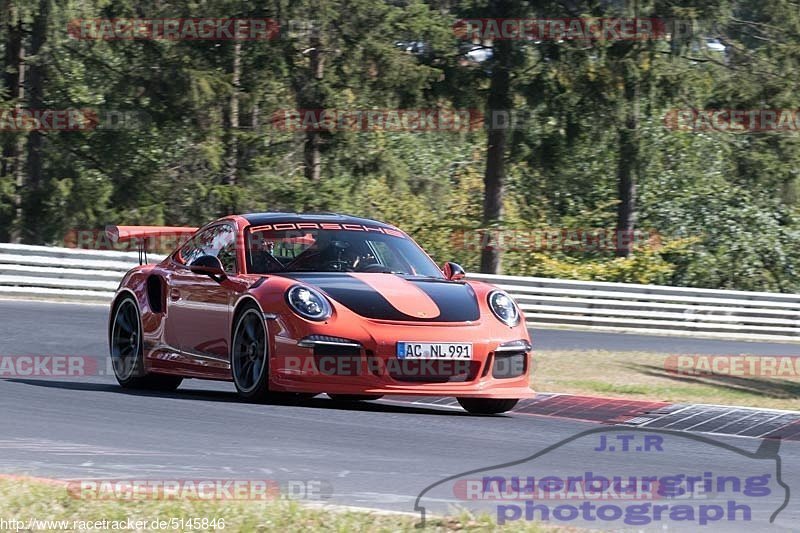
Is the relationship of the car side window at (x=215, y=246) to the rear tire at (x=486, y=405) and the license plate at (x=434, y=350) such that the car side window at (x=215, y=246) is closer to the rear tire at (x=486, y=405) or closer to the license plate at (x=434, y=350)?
the license plate at (x=434, y=350)

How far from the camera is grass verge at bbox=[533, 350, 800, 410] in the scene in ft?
39.5

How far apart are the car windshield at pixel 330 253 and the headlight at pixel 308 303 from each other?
0.73m

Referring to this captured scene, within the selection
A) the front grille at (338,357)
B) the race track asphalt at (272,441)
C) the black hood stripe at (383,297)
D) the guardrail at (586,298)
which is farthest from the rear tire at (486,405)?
the guardrail at (586,298)

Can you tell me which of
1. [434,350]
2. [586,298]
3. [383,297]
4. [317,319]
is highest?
[383,297]

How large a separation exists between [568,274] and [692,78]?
15.9ft

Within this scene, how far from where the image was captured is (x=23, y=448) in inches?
276

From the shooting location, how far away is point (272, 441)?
7.29 m

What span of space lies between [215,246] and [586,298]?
44.2 ft

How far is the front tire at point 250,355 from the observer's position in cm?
889

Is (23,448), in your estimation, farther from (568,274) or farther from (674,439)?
(568,274)

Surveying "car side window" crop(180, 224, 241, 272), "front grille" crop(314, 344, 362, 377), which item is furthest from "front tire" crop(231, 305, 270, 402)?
"car side window" crop(180, 224, 241, 272)

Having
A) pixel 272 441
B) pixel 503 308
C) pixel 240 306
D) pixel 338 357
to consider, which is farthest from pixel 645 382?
pixel 272 441

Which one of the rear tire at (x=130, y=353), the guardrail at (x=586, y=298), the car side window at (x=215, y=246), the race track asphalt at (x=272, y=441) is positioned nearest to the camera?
the race track asphalt at (x=272, y=441)

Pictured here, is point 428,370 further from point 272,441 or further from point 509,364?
point 272,441
